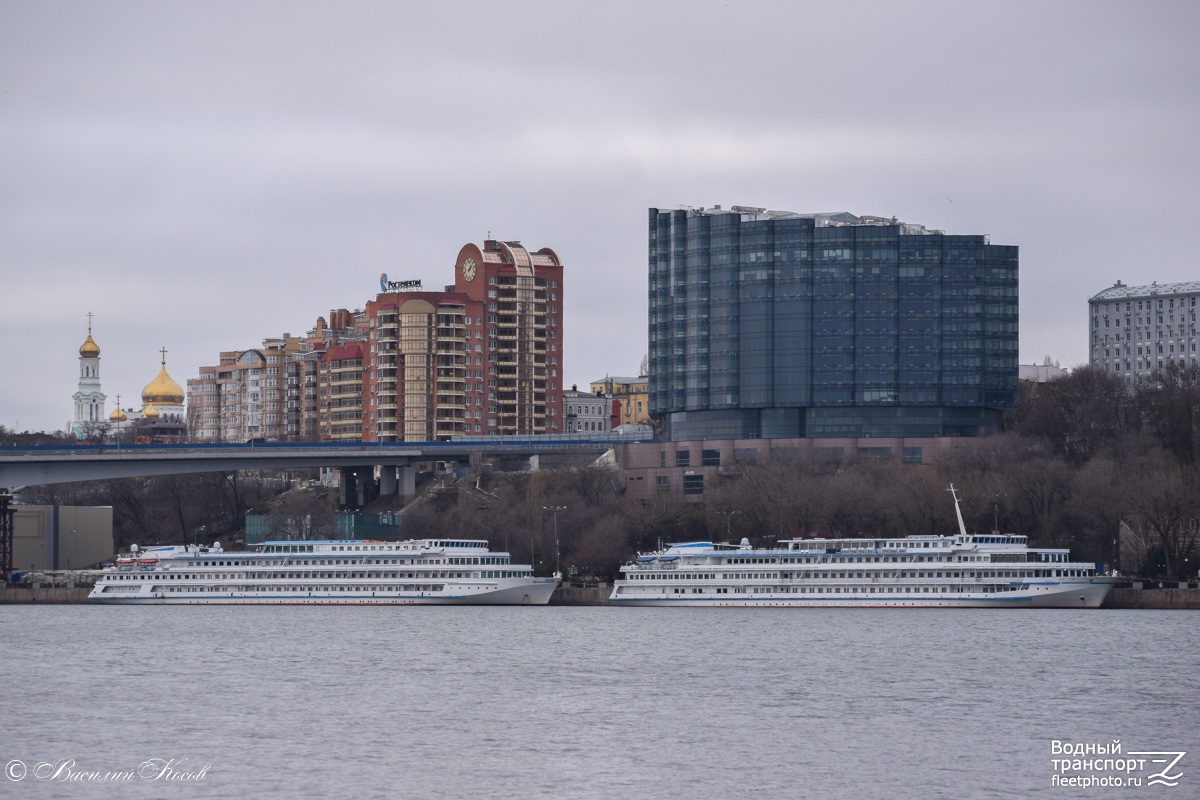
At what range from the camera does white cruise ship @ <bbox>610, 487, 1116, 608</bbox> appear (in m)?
121

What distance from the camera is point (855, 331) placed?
181m

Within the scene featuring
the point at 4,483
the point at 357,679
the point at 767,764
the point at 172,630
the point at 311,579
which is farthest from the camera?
the point at 4,483

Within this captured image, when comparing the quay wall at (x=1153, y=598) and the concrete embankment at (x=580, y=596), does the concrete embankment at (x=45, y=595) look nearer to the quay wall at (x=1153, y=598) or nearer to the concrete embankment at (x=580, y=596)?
the concrete embankment at (x=580, y=596)

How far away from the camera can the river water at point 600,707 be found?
184 ft

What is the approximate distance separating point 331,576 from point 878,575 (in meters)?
36.9

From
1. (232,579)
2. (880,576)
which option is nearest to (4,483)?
(232,579)

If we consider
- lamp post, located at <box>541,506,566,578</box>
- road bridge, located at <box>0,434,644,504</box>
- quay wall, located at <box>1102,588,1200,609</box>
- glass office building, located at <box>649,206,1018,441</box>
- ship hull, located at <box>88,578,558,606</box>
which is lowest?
ship hull, located at <box>88,578,558,606</box>

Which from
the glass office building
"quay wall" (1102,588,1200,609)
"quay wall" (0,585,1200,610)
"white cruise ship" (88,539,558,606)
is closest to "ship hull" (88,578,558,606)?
"white cruise ship" (88,539,558,606)

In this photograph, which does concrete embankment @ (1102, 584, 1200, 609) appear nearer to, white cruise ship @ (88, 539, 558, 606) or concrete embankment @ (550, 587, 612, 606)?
concrete embankment @ (550, 587, 612, 606)

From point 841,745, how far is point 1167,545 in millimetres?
68925

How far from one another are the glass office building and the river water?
66.9 m

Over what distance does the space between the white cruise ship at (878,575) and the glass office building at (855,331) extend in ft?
164

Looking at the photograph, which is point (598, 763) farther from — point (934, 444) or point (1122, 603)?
point (934, 444)

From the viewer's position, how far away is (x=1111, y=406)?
539ft
